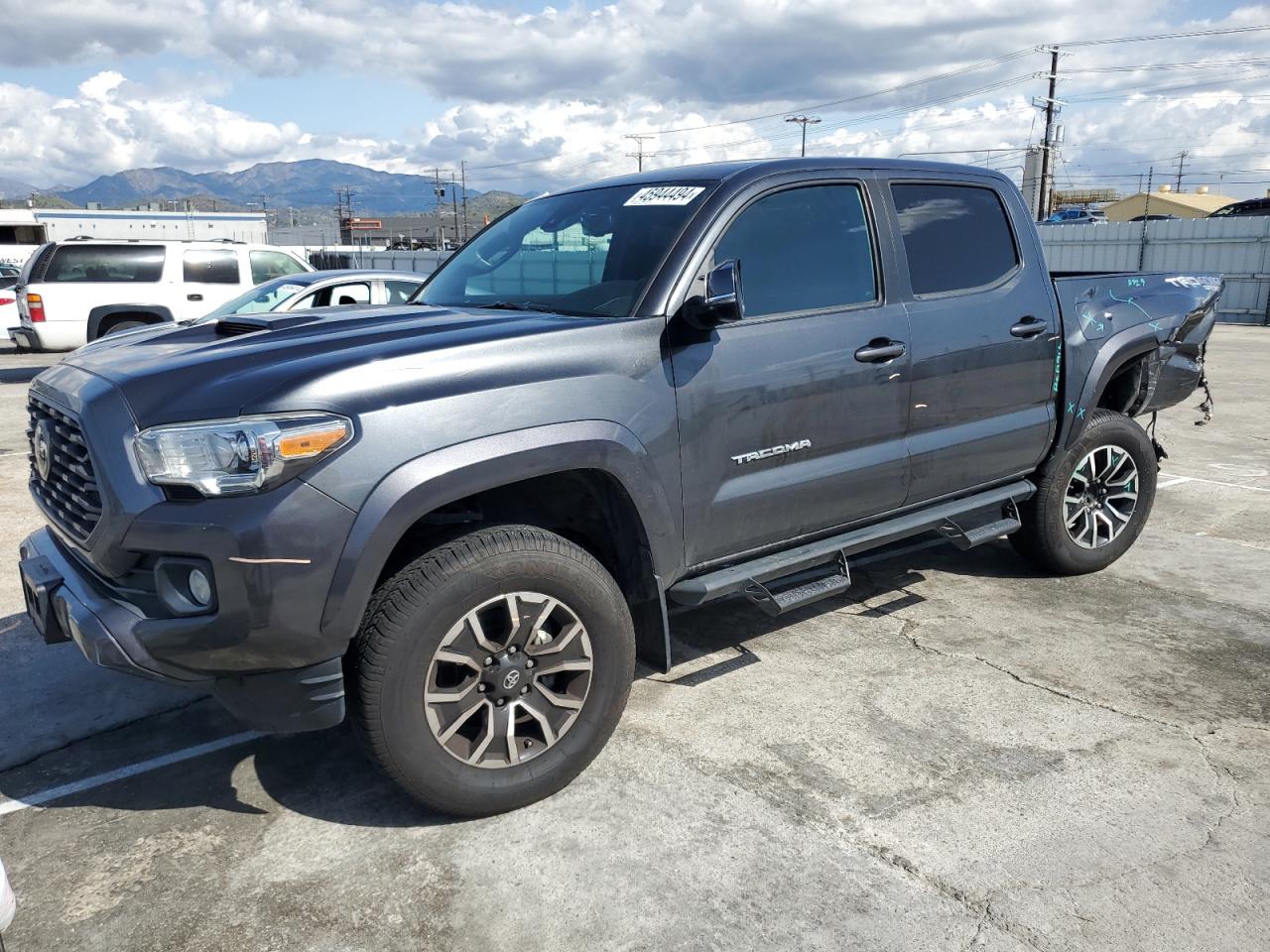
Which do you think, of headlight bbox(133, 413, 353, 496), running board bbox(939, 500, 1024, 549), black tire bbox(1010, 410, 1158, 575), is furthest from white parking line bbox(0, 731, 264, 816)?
black tire bbox(1010, 410, 1158, 575)

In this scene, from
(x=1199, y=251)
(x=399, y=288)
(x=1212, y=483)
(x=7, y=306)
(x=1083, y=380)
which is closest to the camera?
(x=1083, y=380)

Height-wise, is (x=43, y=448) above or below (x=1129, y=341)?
below

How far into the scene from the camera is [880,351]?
12.5 ft

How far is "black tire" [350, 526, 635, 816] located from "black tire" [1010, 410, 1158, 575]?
2656mm

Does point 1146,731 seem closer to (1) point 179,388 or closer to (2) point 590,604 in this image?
(2) point 590,604

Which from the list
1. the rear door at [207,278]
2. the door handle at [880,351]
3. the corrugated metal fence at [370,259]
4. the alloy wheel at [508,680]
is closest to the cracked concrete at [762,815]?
the alloy wheel at [508,680]

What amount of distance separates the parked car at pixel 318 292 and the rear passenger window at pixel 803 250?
17.9 feet

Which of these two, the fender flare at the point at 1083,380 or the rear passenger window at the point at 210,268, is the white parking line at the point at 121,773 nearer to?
the fender flare at the point at 1083,380

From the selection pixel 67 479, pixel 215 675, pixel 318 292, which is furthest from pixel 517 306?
pixel 318 292

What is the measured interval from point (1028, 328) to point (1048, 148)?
1730 inches

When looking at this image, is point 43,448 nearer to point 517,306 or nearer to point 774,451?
point 517,306

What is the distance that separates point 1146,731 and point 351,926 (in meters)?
2.75

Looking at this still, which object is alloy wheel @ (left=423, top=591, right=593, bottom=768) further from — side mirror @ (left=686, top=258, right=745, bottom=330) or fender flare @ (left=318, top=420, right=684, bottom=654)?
side mirror @ (left=686, top=258, right=745, bottom=330)

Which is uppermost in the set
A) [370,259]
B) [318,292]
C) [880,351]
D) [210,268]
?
[370,259]
